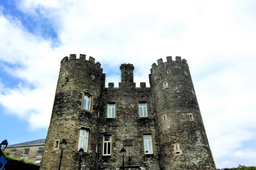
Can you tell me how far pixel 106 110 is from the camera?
→ 2186cm

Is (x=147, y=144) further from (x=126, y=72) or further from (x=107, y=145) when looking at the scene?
(x=126, y=72)

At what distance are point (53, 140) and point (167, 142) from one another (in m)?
10.2

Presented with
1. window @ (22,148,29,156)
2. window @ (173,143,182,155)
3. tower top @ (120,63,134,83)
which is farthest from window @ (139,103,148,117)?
window @ (22,148,29,156)

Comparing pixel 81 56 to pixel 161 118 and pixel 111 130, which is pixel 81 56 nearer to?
pixel 111 130

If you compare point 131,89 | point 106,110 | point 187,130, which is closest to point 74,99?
point 106,110

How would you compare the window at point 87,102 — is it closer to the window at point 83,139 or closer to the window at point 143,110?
the window at point 83,139

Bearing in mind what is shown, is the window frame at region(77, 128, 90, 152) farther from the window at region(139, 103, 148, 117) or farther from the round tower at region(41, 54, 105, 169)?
→ the window at region(139, 103, 148, 117)

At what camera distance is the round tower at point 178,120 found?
17.4m

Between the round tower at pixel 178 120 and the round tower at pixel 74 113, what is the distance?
6470 millimetres

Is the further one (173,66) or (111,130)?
(173,66)

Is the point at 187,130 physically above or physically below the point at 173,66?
below

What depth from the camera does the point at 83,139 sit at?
1852 centimetres

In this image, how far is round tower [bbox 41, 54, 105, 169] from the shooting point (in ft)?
56.4

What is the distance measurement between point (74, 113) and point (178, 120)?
975 centimetres
